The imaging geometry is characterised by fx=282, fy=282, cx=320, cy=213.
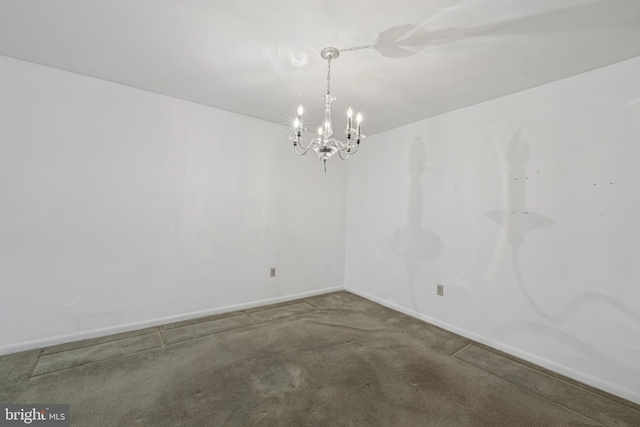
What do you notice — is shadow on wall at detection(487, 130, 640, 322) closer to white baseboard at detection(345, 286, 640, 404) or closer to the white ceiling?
white baseboard at detection(345, 286, 640, 404)

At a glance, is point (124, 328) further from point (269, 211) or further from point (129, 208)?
point (269, 211)

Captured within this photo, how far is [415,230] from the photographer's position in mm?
3559

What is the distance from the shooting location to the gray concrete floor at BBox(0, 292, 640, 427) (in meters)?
1.78

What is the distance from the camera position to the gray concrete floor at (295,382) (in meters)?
1.78

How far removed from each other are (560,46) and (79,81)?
13.0 ft

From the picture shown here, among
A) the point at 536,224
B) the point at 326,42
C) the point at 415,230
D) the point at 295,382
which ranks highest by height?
the point at 326,42

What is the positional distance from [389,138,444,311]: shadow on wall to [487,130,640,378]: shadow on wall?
31.4 inches

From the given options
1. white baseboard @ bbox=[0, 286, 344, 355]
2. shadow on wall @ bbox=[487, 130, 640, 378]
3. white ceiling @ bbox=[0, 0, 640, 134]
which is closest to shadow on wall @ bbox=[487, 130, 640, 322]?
shadow on wall @ bbox=[487, 130, 640, 378]

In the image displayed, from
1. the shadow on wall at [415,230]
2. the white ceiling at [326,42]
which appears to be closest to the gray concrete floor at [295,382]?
the shadow on wall at [415,230]

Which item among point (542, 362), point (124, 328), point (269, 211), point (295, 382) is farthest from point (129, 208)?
point (542, 362)

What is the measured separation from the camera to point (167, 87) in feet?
9.30

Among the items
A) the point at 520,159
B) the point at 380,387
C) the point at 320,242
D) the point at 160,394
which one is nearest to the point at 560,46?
the point at 520,159

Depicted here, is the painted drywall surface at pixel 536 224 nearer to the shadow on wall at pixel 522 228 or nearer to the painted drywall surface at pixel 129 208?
the shadow on wall at pixel 522 228

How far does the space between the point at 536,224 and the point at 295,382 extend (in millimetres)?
2463
